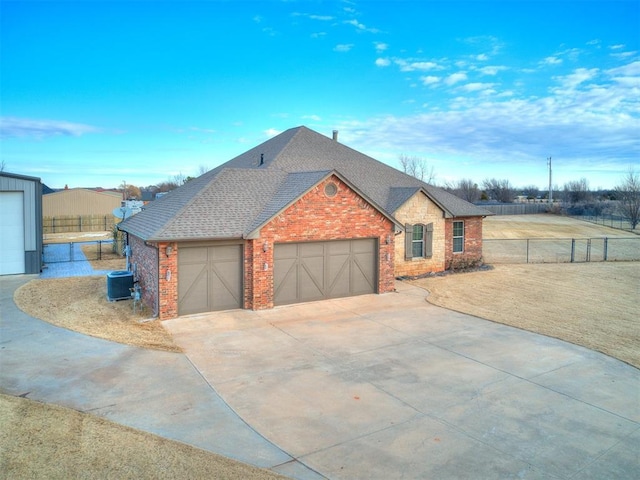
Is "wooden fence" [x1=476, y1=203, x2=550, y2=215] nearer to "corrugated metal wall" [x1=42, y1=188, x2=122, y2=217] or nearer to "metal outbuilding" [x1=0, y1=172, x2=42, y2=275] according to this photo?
"corrugated metal wall" [x1=42, y1=188, x2=122, y2=217]

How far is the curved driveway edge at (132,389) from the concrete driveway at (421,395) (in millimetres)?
330

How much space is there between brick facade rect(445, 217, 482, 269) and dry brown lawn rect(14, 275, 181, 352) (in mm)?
14717

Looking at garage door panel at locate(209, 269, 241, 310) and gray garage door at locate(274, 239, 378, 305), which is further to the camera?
gray garage door at locate(274, 239, 378, 305)

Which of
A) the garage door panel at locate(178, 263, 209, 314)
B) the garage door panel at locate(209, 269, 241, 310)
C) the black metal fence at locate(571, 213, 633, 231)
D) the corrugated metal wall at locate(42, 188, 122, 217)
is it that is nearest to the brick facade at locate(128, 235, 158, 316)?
the garage door panel at locate(178, 263, 209, 314)

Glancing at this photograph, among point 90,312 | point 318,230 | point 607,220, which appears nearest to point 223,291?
point 318,230

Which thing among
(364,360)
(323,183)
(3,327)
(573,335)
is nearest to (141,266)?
(3,327)

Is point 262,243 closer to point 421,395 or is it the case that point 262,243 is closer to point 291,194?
point 291,194

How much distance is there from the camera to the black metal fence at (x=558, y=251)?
91.5 ft

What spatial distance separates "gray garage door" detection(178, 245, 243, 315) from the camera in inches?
550

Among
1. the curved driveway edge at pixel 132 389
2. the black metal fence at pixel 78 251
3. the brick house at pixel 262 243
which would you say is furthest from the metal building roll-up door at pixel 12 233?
the curved driveway edge at pixel 132 389

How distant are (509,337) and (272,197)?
29.2 ft

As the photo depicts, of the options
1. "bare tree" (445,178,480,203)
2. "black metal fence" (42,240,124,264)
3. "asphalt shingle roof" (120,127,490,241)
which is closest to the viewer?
"asphalt shingle roof" (120,127,490,241)

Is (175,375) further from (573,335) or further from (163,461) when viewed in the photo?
(573,335)

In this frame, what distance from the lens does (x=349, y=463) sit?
6.45 meters
